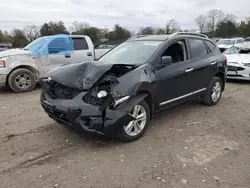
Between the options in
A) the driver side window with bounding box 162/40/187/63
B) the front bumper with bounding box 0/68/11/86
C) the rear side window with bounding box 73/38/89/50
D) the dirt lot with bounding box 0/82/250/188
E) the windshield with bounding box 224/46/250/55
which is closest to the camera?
the dirt lot with bounding box 0/82/250/188

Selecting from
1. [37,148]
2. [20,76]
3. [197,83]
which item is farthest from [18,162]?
[20,76]

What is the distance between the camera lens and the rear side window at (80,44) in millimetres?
8258

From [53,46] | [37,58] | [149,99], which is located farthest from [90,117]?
[53,46]

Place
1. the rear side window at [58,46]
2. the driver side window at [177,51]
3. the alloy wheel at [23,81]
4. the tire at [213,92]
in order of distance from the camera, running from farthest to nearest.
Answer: the rear side window at [58,46], the alloy wheel at [23,81], the tire at [213,92], the driver side window at [177,51]

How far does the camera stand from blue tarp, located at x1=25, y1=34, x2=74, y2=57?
24.5 ft

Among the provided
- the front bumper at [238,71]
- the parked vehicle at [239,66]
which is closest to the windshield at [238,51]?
the parked vehicle at [239,66]

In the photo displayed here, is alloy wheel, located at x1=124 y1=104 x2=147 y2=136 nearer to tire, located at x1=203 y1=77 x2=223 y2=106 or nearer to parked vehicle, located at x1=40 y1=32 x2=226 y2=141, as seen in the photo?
parked vehicle, located at x1=40 y1=32 x2=226 y2=141

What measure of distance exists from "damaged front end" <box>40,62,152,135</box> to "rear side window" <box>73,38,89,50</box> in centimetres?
502

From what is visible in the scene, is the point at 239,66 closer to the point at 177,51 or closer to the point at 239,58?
the point at 239,58

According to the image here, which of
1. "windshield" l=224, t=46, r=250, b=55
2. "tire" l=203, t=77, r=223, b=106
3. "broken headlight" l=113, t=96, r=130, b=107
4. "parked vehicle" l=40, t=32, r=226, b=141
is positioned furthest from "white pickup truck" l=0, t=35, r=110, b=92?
"windshield" l=224, t=46, r=250, b=55

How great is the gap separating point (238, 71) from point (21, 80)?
745cm

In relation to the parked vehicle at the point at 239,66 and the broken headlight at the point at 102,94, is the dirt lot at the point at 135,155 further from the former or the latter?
the parked vehicle at the point at 239,66

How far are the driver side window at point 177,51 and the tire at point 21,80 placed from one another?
481cm

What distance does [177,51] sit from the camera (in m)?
4.54
